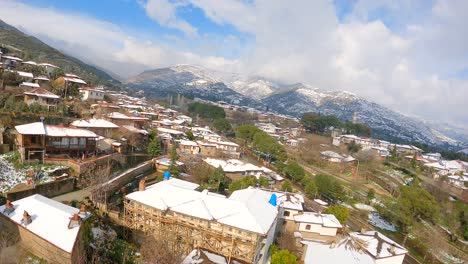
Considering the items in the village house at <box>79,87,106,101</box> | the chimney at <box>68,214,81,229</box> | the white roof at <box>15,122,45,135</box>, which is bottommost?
the chimney at <box>68,214,81,229</box>

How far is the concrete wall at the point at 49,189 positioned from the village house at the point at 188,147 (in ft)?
82.2

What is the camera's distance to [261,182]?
1411 inches

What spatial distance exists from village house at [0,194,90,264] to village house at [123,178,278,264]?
5355 millimetres

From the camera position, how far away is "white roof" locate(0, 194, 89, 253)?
13086mm

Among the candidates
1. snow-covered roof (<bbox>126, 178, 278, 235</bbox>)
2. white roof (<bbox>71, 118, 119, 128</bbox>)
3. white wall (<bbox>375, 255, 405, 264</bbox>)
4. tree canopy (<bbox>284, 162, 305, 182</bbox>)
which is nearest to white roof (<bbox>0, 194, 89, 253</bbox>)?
snow-covered roof (<bbox>126, 178, 278, 235</bbox>)

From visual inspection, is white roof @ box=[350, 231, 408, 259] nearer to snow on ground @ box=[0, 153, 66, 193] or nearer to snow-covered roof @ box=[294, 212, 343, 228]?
snow-covered roof @ box=[294, 212, 343, 228]

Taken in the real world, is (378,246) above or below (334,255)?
above

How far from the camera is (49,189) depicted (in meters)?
20.9

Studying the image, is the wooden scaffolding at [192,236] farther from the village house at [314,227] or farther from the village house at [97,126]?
the village house at [97,126]

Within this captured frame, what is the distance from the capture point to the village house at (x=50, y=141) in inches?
915

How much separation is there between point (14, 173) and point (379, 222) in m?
43.8

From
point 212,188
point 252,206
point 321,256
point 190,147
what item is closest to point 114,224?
point 252,206

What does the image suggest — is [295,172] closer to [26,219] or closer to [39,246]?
[39,246]

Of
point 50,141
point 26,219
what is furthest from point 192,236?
point 50,141
